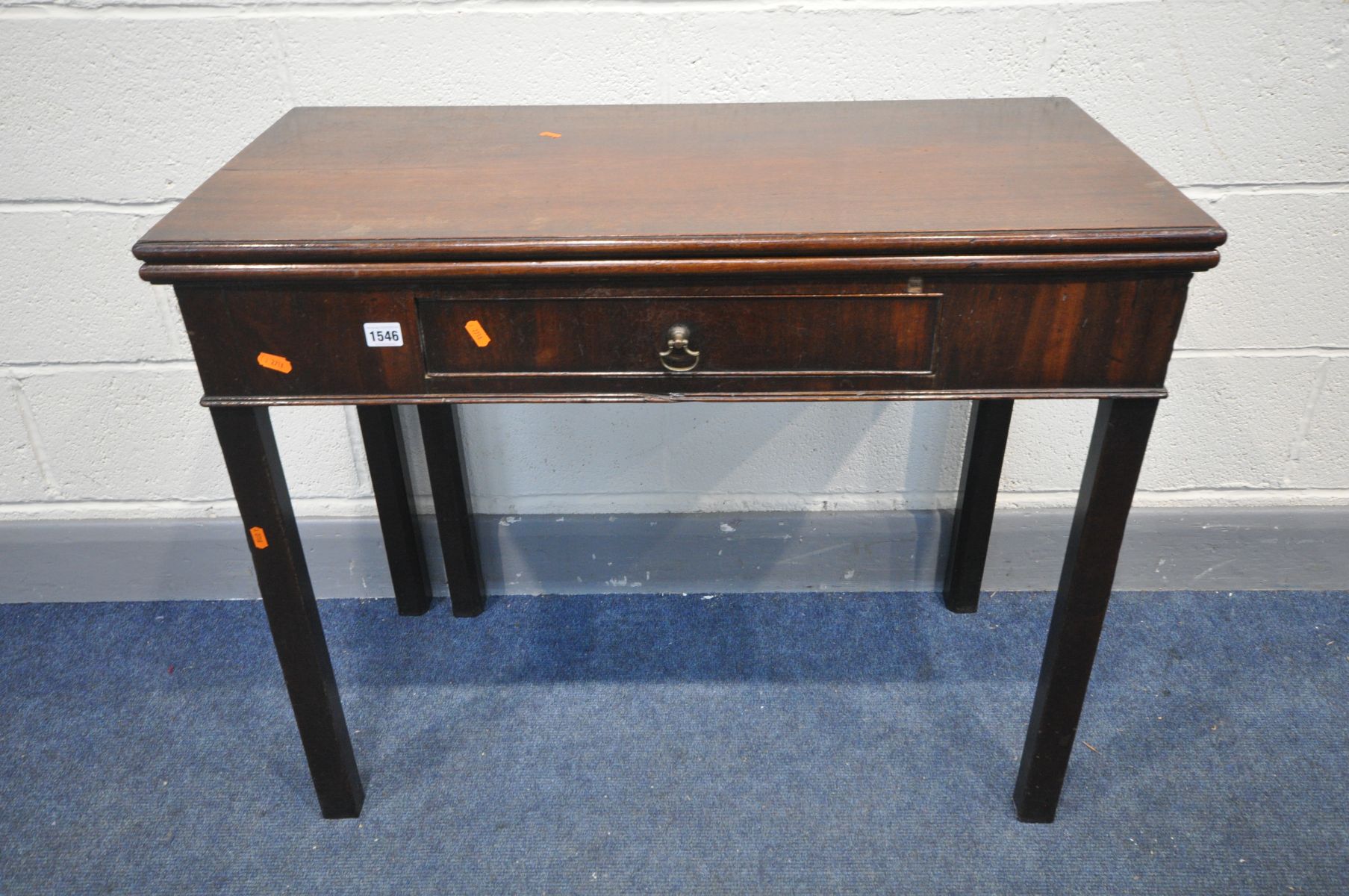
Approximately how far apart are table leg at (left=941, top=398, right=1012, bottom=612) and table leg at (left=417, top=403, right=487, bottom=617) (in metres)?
0.74

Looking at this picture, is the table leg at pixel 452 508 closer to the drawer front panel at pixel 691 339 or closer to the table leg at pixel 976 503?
the drawer front panel at pixel 691 339

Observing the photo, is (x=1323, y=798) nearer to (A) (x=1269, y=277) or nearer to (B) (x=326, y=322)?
(A) (x=1269, y=277)

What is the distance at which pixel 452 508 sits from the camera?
4.86ft

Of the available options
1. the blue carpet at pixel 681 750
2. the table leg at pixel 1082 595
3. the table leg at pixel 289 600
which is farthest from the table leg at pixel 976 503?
the table leg at pixel 289 600

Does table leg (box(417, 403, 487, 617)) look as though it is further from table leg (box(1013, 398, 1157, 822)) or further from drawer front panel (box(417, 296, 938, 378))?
table leg (box(1013, 398, 1157, 822))

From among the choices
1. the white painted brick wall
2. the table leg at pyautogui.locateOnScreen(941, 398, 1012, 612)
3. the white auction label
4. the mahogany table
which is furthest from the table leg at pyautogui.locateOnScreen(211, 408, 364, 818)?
the table leg at pyautogui.locateOnScreen(941, 398, 1012, 612)

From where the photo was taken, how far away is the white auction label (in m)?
0.88

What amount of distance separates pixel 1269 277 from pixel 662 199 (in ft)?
3.09

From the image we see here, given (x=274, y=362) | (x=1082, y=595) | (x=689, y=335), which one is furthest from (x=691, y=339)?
(x=1082, y=595)

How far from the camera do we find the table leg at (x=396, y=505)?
140 cm

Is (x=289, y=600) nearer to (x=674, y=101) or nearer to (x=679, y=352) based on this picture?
(x=679, y=352)

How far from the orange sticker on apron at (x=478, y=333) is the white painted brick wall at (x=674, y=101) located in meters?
0.53

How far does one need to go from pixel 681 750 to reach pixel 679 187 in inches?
29.4

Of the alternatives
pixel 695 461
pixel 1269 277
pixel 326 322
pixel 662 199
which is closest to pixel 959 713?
pixel 695 461
